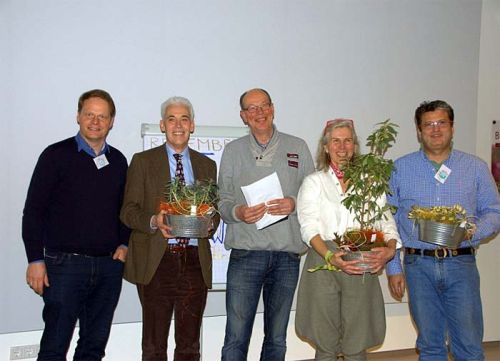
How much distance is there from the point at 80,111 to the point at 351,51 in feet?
7.67

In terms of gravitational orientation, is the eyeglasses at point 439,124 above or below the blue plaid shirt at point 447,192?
above

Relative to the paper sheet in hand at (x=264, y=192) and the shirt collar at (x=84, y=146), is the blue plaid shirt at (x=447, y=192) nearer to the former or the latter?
the paper sheet in hand at (x=264, y=192)

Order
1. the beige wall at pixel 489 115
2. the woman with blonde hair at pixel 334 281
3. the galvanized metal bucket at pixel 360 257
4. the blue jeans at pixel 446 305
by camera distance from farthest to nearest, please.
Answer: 1. the beige wall at pixel 489 115
2. the blue jeans at pixel 446 305
3. the woman with blonde hair at pixel 334 281
4. the galvanized metal bucket at pixel 360 257

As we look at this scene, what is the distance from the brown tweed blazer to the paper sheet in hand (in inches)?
10.2

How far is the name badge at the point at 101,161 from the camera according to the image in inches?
111

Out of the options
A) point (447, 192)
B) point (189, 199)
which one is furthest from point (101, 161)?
point (447, 192)

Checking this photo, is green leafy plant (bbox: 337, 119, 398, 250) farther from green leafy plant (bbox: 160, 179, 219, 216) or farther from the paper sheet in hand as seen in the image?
green leafy plant (bbox: 160, 179, 219, 216)

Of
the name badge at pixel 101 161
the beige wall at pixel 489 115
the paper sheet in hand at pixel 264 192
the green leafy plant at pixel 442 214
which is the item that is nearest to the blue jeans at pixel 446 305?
the green leafy plant at pixel 442 214

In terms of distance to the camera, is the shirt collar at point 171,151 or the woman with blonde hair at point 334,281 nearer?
the woman with blonde hair at point 334,281

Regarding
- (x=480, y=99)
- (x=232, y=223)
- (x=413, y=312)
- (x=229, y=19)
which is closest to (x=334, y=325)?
(x=413, y=312)

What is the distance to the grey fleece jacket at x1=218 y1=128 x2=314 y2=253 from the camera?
9.40ft

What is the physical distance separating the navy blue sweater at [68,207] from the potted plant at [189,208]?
402 millimetres

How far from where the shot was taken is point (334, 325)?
263 cm

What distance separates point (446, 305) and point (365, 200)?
33.3 inches
